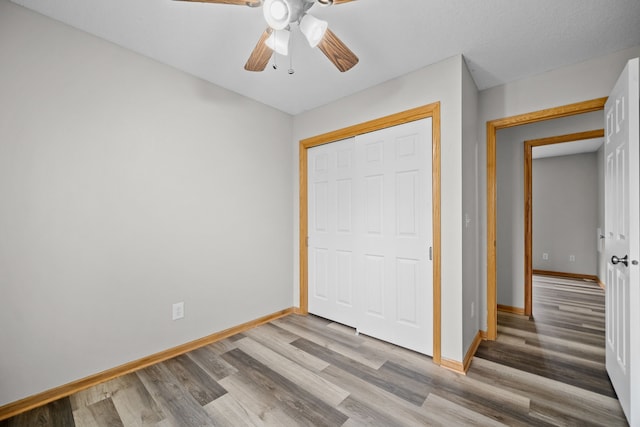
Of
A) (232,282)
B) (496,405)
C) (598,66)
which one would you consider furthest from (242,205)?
(598,66)

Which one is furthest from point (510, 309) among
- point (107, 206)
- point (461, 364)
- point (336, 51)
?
point (107, 206)

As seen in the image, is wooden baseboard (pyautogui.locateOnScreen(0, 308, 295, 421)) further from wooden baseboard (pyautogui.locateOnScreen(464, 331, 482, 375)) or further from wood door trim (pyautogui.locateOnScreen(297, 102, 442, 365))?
wooden baseboard (pyautogui.locateOnScreen(464, 331, 482, 375))

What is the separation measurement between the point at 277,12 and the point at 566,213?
6455 mm

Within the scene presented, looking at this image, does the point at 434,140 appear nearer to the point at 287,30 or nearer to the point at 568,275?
the point at 287,30

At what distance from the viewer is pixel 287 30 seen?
1637 mm

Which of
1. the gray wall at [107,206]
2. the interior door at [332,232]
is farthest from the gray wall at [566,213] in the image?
the gray wall at [107,206]

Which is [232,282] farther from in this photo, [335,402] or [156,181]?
[335,402]

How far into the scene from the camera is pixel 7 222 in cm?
161

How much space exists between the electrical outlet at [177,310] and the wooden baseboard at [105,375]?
255 mm

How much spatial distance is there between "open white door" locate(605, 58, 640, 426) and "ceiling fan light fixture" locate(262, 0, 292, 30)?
1851mm

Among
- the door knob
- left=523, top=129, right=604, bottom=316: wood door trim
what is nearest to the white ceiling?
left=523, top=129, right=604, bottom=316: wood door trim

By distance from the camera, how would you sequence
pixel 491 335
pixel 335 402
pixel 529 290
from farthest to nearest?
pixel 529 290, pixel 491 335, pixel 335 402

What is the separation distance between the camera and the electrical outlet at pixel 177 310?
91.4 inches

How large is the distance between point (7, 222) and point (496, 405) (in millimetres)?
3157
